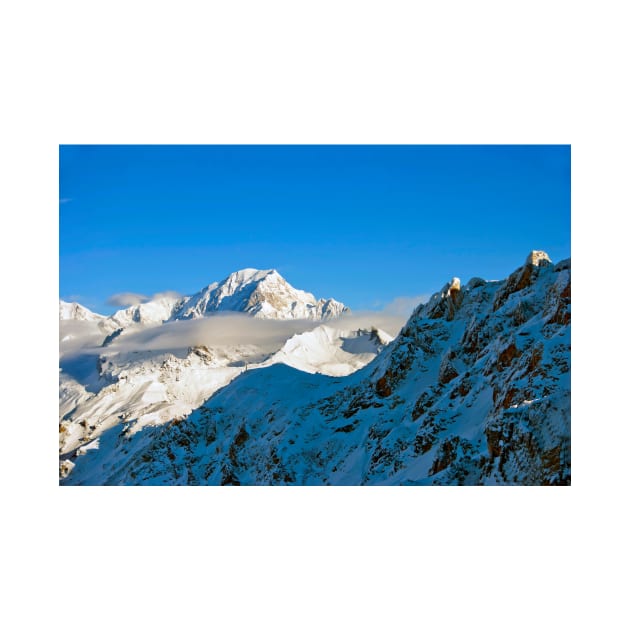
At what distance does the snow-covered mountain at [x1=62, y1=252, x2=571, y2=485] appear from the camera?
54469 mm

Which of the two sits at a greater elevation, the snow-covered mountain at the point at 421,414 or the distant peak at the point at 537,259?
the distant peak at the point at 537,259

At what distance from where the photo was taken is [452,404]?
81625 millimetres

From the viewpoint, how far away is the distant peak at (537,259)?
94188 mm

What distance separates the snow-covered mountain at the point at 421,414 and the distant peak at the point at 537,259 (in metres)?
0.19

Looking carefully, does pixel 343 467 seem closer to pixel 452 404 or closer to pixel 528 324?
pixel 452 404

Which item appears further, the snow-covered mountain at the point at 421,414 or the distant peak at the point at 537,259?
the distant peak at the point at 537,259

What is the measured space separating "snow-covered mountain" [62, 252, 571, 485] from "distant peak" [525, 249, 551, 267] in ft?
0.63

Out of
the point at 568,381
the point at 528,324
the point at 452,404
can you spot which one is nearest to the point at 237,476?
the point at 452,404

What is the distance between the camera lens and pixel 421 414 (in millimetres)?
90438

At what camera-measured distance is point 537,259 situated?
94.6 meters

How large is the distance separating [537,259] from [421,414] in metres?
25.2

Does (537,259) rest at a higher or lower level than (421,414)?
higher
